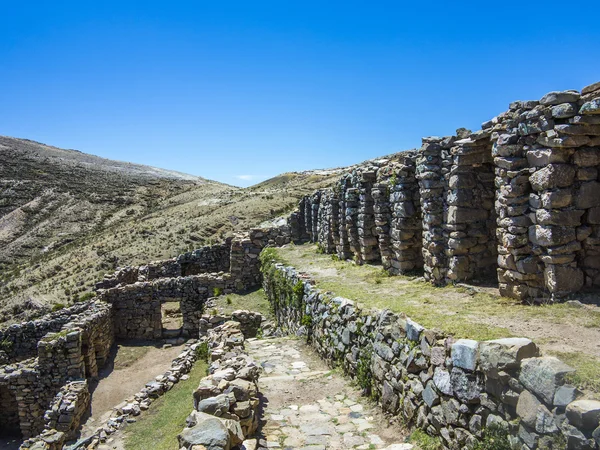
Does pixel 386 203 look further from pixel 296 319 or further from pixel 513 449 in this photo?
pixel 513 449

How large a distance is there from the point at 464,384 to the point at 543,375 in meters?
1.03

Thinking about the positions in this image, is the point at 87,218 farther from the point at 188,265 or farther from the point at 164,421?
the point at 164,421

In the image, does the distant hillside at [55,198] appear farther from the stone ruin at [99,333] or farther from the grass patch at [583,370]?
the grass patch at [583,370]

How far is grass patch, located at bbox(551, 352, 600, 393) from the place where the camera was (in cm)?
372

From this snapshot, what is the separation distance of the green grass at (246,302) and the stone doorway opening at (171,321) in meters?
3.07

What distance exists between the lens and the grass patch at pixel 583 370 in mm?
3717

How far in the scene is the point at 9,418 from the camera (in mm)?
15531

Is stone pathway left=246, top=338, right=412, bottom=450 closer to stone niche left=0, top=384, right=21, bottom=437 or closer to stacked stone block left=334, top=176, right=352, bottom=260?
stacked stone block left=334, top=176, right=352, bottom=260

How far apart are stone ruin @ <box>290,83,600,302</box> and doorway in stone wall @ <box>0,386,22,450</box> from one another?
44.6 feet

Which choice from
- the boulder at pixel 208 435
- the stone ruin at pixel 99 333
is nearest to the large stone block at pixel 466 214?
the boulder at pixel 208 435

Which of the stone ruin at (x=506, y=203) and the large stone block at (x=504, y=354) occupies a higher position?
the stone ruin at (x=506, y=203)

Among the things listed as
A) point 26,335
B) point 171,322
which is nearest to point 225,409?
point 171,322

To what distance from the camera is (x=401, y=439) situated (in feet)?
19.0

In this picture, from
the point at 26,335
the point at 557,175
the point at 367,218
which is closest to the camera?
the point at 557,175
